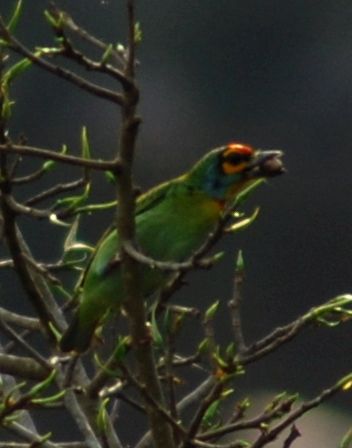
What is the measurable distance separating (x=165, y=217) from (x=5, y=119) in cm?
41

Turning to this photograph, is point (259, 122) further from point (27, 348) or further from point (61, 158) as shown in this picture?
point (61, 158)

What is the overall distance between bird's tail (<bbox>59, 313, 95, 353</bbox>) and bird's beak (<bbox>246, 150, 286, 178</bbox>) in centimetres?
35

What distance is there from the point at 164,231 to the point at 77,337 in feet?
0.70

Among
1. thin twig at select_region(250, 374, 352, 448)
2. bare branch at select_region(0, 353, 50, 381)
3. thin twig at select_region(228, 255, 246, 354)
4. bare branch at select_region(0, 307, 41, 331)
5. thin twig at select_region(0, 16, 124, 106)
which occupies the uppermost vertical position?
thin twig at select_region(0, 16, 124, 106)

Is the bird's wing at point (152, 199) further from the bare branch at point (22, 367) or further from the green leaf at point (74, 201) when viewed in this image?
the bare branch at point (22, 367)

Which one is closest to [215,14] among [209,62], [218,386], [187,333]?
[209,62]

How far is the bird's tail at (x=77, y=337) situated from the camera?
6.32 feet

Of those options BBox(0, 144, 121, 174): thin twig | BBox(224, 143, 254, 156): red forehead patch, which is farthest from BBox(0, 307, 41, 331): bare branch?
BBox(0, 144, 121, 174): thin twig

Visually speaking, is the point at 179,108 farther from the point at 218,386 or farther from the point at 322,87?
the point at 218,386

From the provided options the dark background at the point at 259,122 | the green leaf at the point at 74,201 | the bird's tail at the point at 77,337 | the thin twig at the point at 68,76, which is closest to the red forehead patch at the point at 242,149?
the green leaf at the point at 74,201

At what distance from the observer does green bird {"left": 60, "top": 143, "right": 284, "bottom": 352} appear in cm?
196

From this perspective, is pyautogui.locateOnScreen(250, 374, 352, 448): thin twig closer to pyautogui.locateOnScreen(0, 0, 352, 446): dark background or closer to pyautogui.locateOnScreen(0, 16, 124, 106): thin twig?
pyautogui.locateOnScreen(0, 16, 124, 106): thin twig

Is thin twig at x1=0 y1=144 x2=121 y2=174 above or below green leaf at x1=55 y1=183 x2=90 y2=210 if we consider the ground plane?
above

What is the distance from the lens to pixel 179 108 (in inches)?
158
